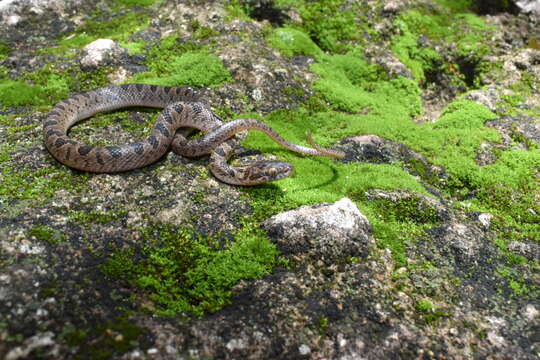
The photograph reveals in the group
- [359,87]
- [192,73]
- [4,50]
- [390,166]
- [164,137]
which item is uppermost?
[192,73]

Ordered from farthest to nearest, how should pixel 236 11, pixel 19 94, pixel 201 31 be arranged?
pixel 236 11 < pixel 201 31 < pixel 19 94

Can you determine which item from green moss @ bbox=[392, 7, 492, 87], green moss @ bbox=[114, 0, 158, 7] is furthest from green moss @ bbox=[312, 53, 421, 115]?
green moss @ bbox=[114, 0, 158, 7]

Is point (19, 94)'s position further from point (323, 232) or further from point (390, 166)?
point (390, 166)

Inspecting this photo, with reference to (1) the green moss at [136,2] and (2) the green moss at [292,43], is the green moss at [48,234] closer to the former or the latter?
(2) the green moss at [292,43]

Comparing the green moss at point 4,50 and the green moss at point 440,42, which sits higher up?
the green moss at point 440,42

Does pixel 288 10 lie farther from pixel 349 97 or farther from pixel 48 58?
pixel 48 58

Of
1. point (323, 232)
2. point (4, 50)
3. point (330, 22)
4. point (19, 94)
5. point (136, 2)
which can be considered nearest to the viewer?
point (323, 232)

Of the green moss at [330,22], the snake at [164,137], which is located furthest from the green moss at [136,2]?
the snake at [164,137]

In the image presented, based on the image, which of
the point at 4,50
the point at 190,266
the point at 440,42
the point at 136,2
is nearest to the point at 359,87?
the point at 440,42
